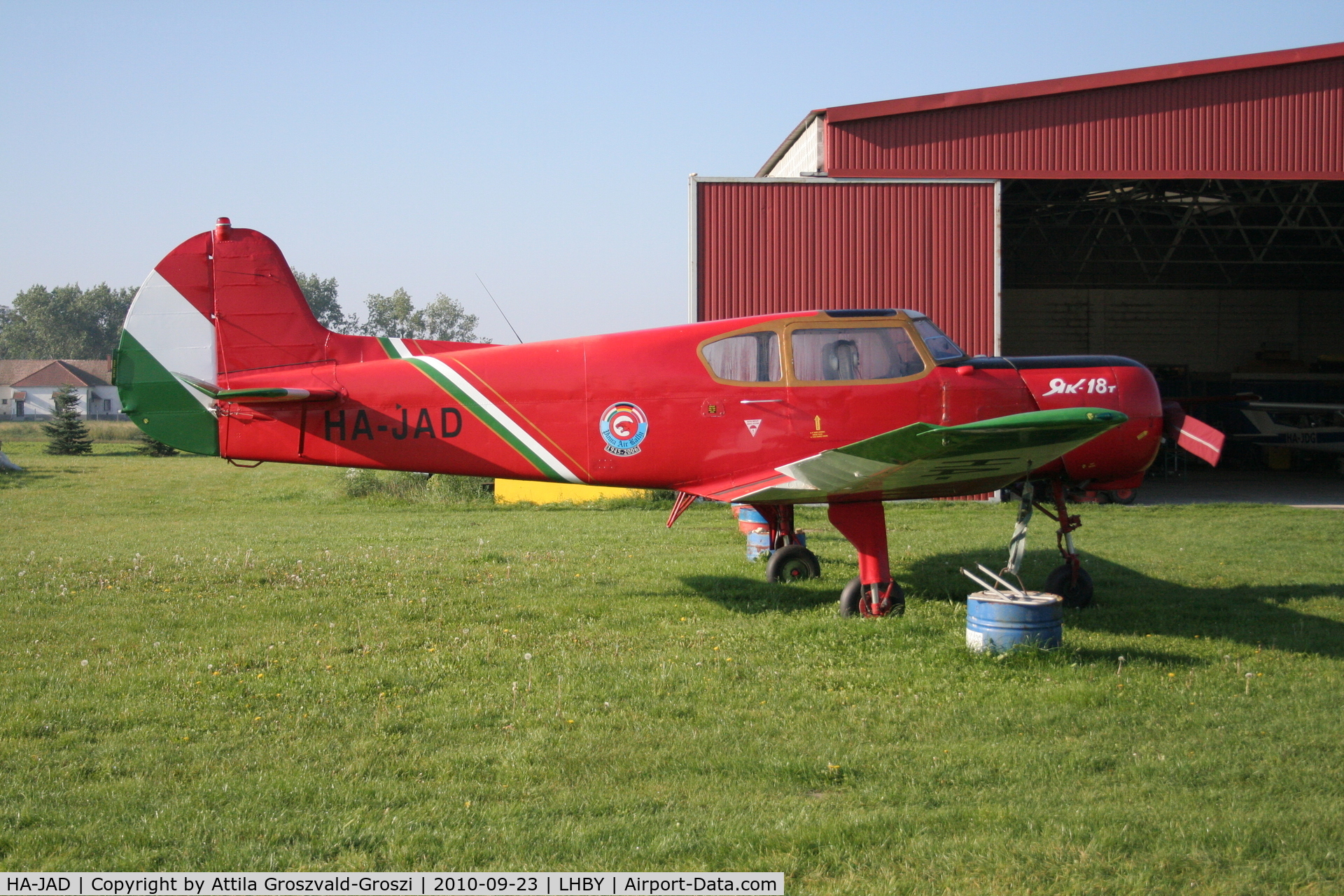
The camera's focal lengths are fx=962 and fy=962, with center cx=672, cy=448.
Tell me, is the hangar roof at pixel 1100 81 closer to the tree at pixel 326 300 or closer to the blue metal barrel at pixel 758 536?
the blue metal barrel at pixel 758 536

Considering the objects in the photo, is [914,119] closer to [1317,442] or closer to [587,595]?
[587,595]

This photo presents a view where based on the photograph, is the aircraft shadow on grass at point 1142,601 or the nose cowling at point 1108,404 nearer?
the aircraft shadow on grass at point 1142,601

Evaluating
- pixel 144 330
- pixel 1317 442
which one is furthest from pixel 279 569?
pixel 1317 442

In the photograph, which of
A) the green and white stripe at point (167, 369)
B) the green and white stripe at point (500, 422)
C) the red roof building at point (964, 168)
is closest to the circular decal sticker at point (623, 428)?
the green and white stripe at point (500, 422)

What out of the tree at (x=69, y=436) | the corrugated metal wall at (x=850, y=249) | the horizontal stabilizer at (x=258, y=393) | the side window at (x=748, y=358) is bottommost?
the tree at (x=69, y=436)

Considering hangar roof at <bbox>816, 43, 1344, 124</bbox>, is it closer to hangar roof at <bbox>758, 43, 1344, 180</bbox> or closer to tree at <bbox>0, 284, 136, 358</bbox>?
hangar roof at <bbox>758, 43, 1344, 180</bbox>

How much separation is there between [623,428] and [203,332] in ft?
13.0

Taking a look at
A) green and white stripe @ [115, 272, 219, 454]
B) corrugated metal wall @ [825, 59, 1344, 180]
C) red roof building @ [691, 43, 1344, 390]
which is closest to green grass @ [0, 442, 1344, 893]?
green and white stripe @ [115, 272, 219, 454]

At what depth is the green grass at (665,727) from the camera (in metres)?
3.90

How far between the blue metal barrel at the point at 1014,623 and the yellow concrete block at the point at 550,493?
11.7 metres

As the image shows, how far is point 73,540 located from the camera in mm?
13453

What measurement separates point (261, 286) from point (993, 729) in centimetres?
726

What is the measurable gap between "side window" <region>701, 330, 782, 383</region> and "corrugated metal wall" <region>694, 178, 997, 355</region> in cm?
936

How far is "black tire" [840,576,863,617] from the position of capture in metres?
8.09
